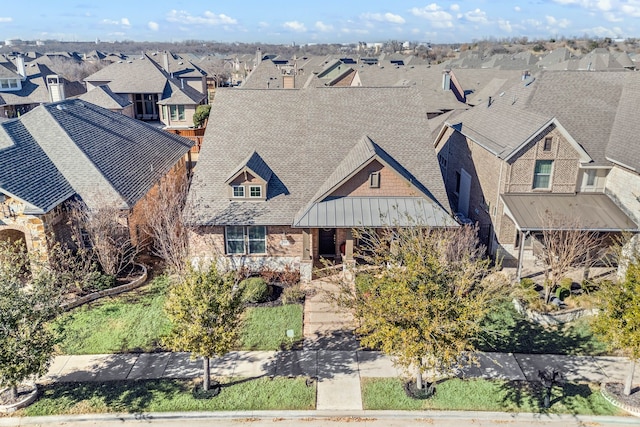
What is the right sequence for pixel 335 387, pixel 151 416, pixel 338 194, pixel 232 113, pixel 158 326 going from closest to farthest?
pixel 151 416, pixel 335 387, pixel 158 326, pixel 338 194, pixel 232 113

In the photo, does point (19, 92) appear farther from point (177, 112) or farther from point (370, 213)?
point (370, 213)

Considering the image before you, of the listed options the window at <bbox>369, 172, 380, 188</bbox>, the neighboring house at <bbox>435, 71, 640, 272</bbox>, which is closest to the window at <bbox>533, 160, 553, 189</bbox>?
the neighboring house at <bbox>435, 71, 640, 272</bbox>

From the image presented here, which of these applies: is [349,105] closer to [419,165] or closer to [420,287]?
[419,165]

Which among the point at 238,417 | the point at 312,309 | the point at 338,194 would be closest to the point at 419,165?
the point at 338,194

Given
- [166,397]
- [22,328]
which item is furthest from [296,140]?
[22,328]

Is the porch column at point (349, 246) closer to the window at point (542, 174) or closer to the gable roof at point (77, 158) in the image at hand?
the window at point (542, 174)

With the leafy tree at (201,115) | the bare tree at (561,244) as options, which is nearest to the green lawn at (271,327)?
the bare tree at (561,244)
